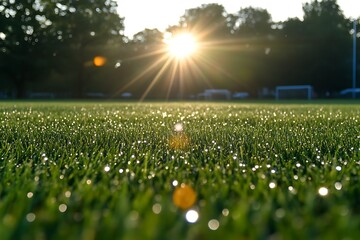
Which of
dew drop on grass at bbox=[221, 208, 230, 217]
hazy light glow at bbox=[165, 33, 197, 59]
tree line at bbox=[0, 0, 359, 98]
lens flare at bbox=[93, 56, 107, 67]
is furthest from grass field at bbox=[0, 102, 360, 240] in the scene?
hazy light glow at bbox=[165, 33, 197, 59]

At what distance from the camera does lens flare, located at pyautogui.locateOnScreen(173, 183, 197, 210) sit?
1397mm

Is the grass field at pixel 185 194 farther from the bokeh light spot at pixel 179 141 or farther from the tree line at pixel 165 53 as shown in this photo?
the tree line at pixel 165 53

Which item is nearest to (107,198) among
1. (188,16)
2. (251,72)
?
(251,72)

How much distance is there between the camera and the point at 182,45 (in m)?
53.2

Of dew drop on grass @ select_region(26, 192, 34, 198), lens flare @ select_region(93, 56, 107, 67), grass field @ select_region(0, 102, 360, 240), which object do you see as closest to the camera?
grass field @ select_region(0, 102, 360, 240)

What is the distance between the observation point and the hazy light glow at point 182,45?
5153cm

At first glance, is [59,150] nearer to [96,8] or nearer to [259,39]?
[96,8]

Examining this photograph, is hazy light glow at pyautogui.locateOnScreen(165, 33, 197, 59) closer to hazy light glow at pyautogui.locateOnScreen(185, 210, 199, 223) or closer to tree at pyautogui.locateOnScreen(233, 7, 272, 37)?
tree at pyautogui.locateOnScreen(233, 7, 272, 37)

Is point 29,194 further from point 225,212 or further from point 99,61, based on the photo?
point 99,61

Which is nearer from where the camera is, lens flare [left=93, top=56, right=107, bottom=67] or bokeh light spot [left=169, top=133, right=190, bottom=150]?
bokeh light spot [left=169, top=133, right=190, bottom=150]

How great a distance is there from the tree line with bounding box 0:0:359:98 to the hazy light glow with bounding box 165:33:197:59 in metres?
1.01

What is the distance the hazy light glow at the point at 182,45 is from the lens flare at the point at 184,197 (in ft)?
163

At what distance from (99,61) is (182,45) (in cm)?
1007

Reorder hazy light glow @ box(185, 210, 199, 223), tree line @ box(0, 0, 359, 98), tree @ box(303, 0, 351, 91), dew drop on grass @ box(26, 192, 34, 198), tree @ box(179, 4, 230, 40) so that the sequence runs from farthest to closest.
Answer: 1. tree @ box(179, 4, 230, 40)
2. tree @ box(303, 0, 351, 91)
3. tree line @ box(0, 0, 359, 98)
4. dew drop on grass @ box(26, 192, 34, 198)
5. hazy light glow @ box(185, 210, 199, 223)
